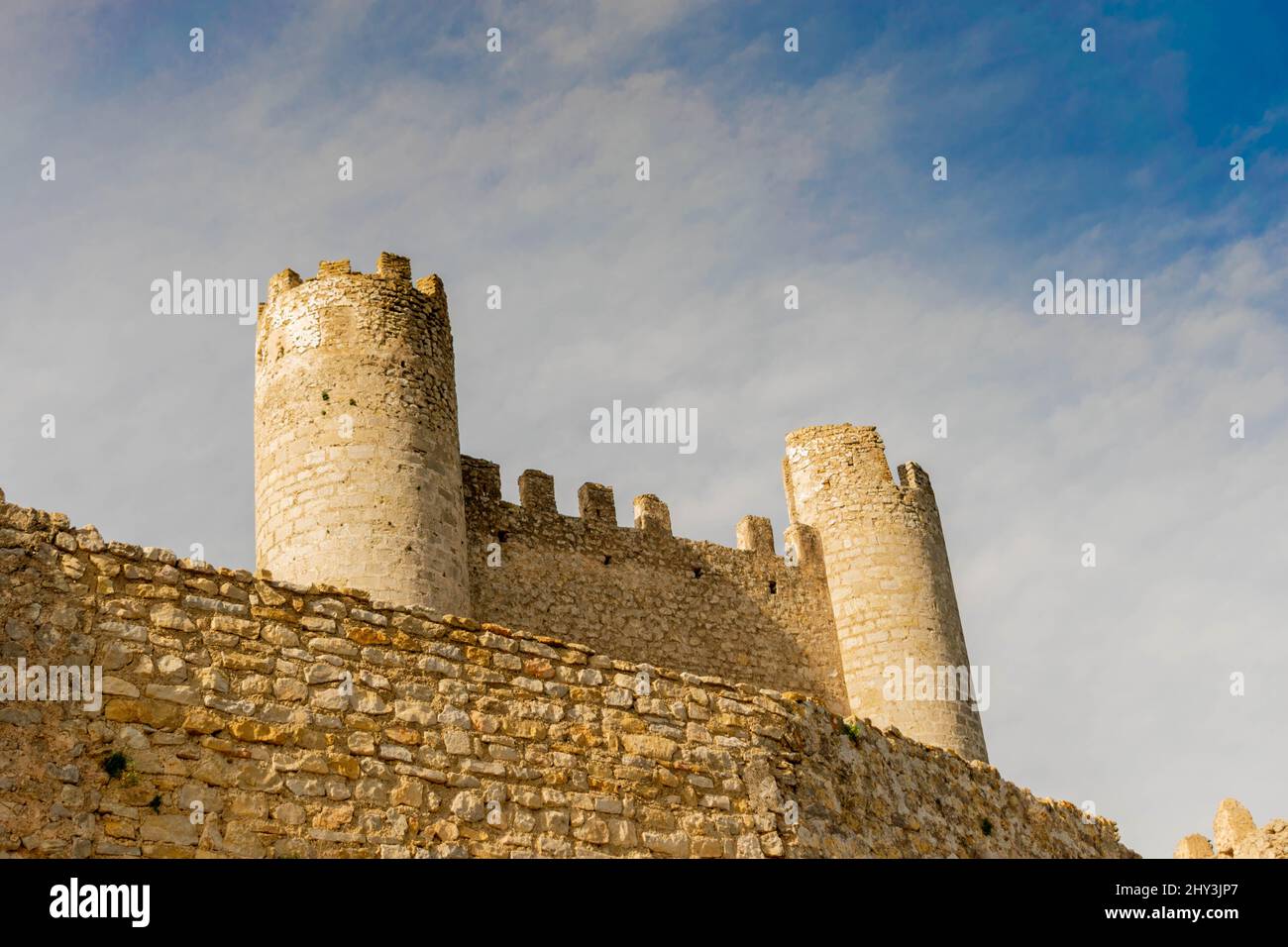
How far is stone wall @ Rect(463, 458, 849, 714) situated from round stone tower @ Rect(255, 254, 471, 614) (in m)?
Answer: 1.93

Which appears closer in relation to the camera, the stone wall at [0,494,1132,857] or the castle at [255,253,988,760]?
the stone wall at [0,494,1132,857]

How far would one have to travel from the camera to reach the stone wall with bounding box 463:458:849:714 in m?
18.8

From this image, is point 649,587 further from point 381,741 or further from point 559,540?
point 381,741

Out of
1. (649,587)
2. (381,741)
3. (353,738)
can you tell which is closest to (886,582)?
(649,587)

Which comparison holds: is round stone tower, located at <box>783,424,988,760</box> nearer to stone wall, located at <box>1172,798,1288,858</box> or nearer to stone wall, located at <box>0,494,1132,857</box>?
stone wall, located at <box>1172,798,1288,858</box>

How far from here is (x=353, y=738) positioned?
7727 millimetres

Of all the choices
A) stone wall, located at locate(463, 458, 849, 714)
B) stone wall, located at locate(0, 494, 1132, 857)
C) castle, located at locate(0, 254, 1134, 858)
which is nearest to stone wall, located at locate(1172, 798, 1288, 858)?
castle, located at locate(0, 254, 1134, 858)

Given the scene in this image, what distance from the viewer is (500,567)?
733 inches

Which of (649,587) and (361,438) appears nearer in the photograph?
(361,438)

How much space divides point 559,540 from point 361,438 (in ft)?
14.0

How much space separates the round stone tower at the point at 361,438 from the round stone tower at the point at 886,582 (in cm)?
724

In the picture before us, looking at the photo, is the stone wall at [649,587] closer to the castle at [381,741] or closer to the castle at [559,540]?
the castle at [559,540]

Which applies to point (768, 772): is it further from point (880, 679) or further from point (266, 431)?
point (880, 679)

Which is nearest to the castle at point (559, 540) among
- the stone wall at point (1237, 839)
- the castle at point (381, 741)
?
the castle at point (381, 741)
